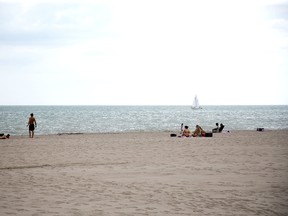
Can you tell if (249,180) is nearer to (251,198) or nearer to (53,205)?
(251,198)

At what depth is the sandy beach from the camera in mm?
9250

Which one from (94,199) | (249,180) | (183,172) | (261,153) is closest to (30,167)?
(183,172)

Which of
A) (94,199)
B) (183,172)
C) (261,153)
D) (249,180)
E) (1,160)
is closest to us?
(94,199)

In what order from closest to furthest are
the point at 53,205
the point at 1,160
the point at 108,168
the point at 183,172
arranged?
1. the point at 53,205
2. the point at 183,172
3. the point at 108,168
4. the point at 1,160

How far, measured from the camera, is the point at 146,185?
39.2ft

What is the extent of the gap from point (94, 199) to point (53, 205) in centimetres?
101

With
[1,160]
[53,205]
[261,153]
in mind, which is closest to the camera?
[53,205]

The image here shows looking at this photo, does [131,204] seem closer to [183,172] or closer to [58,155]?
[183,172]

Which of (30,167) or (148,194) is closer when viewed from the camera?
(148,194)

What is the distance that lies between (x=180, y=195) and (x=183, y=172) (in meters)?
3.75

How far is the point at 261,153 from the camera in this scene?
20297mm

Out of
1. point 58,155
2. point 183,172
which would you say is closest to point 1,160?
point 58,155

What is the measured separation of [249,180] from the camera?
12648mm

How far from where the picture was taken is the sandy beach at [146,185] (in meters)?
9.25
